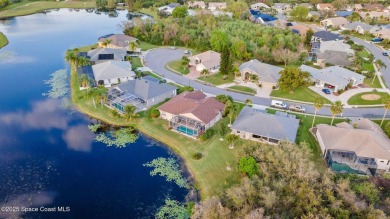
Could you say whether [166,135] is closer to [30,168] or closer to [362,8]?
[30,168]

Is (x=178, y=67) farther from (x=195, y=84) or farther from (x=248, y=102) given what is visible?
(x=248, y=102)

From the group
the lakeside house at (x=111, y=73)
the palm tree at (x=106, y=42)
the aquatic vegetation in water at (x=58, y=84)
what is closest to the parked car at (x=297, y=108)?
the lakeside house at (x=111, y=73)

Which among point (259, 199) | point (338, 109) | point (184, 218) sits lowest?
point (184, 218)

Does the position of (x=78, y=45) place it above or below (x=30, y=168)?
above

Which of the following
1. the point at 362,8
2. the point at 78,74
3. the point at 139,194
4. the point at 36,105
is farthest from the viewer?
the point at 362,8

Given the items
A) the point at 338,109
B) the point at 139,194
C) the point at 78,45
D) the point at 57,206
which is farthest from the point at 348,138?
the point at 78,45

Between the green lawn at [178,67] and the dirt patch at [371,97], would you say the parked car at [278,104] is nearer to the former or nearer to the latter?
the dirt patch at [371,97]

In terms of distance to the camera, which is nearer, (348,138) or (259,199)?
(259,199)
